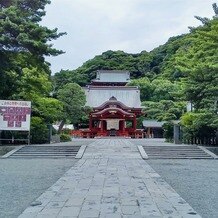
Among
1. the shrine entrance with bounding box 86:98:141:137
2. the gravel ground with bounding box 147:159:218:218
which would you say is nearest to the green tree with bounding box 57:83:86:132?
the shrine entrance with bounding box 86:98:141:137

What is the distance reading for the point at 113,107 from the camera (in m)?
43.1

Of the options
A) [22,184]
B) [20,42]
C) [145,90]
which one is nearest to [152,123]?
[145,90]

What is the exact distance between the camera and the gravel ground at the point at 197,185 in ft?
22.4

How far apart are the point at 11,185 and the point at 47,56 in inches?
417

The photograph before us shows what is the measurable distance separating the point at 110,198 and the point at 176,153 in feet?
37.0

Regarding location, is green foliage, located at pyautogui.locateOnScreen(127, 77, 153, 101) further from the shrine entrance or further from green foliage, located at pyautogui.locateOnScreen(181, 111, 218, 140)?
green foliage, located at pyautogui.locateOnScreen(181, 111, 218, 140)

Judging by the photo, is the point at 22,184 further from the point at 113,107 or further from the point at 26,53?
the point at 113,107

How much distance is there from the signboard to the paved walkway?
9213 millimetres

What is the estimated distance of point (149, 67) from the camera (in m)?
79.6

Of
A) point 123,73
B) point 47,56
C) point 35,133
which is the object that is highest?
point 123,73

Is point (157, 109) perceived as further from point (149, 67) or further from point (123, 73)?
point (149, 67)

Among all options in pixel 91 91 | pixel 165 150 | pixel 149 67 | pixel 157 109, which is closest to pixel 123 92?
pixel 91 91

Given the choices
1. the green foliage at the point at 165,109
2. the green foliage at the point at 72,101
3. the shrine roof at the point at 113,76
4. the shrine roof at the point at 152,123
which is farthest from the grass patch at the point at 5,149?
the shrine roof at the point at 113,76

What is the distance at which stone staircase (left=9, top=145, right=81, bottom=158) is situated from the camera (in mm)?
17416
